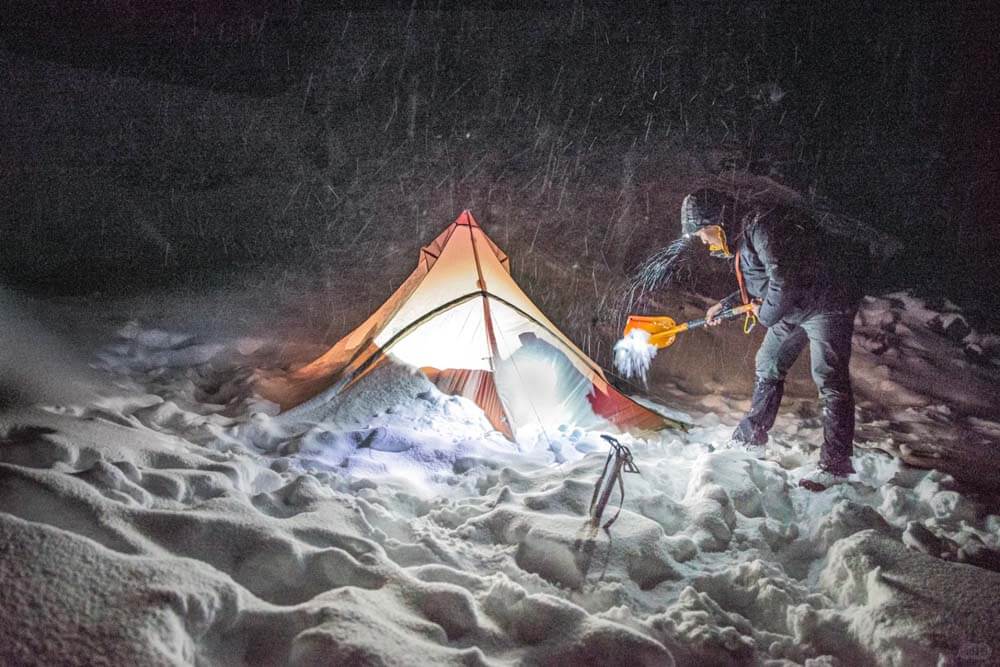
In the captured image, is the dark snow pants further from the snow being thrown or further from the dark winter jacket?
the snow being thrown

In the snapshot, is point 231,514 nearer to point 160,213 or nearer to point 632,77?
point 160,213

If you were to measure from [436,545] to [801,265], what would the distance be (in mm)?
2602

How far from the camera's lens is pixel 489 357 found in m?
4.32

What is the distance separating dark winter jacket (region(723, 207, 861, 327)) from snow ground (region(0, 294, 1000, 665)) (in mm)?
997

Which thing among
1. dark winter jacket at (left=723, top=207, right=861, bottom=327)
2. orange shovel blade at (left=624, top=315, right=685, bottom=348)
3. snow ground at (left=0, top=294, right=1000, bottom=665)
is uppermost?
dark winter jacket at (left=723, top=207, right=861, bottom=327)

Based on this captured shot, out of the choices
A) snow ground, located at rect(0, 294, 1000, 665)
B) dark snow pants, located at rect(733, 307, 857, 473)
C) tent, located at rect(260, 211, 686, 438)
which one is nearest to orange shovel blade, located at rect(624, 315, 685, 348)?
tent, located at rect(260, 211, 686, 438)

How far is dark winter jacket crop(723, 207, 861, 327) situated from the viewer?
133 inches

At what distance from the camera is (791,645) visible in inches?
80.3

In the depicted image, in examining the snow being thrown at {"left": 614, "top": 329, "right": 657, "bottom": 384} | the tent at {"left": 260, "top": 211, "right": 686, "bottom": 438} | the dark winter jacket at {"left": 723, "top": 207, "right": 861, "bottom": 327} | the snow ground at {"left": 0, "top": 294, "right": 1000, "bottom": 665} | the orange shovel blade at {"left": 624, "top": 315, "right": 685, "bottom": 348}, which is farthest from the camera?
the snow being thrown at {"left": 614, "top": 329, "right": 657, "bottom": 384}

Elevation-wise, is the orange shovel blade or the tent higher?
the orange shovel blade

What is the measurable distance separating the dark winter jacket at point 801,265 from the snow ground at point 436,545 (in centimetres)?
100

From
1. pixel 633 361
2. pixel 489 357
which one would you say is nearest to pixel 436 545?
pixel 489 357

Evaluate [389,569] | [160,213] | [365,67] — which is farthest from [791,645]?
[365,67]

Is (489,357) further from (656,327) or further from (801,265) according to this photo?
A: (801,265)
